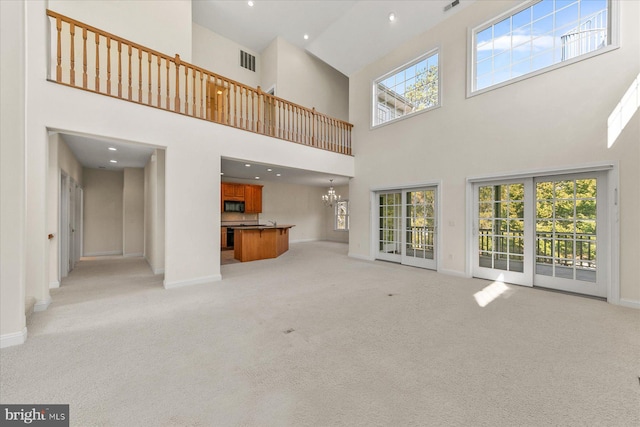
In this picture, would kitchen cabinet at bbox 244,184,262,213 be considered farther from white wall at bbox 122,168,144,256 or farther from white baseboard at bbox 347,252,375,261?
white baseboard at bbox 347,252,375,261

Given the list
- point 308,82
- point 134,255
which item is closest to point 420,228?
point 308,82

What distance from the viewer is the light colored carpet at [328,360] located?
155 cm

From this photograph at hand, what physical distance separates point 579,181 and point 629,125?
87 cm

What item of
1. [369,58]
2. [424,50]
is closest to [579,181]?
[424,50]

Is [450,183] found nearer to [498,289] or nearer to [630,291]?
[498,289]

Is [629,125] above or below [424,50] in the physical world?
below

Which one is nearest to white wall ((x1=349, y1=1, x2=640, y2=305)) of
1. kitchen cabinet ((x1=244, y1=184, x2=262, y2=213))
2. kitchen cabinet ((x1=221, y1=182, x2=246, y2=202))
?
kitchen cabinet ((x1=244, y1=184, x2=262, y2=213))

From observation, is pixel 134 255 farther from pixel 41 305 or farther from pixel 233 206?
pixel 41 305

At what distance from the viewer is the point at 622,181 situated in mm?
3422

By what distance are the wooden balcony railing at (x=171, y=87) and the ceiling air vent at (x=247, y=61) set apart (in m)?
2.72

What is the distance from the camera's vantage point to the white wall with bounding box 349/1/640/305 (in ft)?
11.2

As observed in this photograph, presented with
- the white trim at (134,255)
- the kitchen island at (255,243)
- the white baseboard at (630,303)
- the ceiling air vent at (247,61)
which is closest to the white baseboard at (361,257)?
the kitchen island at (255,243)

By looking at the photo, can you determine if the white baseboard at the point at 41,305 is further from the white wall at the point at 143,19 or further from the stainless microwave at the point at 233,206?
the stainless microwave at the point at 233,206

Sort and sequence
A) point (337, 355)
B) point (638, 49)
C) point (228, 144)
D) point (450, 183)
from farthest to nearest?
point (450, 183)
point (228, 144)
point (638, 49)
point (337, 355)
